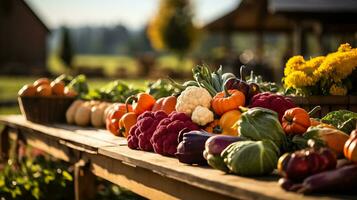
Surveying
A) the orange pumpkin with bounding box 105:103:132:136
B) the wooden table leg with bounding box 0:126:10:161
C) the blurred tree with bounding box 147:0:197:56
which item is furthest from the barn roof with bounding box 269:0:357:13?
the blurred tree with bounding box 147:0:197:56

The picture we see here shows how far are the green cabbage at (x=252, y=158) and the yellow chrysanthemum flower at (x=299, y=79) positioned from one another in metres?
1.86

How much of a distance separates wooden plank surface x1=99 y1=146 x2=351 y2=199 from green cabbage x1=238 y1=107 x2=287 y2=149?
26cm

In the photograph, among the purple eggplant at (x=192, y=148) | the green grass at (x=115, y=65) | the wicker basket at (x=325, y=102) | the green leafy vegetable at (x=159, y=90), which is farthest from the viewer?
the green grass at (x=115, y=65)

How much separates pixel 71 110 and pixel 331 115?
119 inches

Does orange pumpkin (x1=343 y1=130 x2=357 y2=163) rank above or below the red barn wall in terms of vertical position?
below

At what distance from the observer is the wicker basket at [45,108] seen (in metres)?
6.53

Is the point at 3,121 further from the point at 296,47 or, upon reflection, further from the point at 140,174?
the point at 296,47

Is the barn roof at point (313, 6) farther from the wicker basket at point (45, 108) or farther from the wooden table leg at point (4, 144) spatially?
the wicker basket at point (45, 108)

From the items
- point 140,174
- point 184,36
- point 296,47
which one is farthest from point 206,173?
point 184,36

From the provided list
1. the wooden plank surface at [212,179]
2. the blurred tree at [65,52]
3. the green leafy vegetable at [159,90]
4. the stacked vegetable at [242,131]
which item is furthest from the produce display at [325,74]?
the blurred tree at [65,52]

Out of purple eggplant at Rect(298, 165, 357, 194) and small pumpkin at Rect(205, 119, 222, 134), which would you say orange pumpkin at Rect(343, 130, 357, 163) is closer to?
purple eggplant at Rect(298, 165, 357, 194)

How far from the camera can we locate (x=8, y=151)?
7.64m

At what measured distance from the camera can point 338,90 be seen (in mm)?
5223

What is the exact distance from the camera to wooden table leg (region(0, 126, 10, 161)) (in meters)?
7.44
